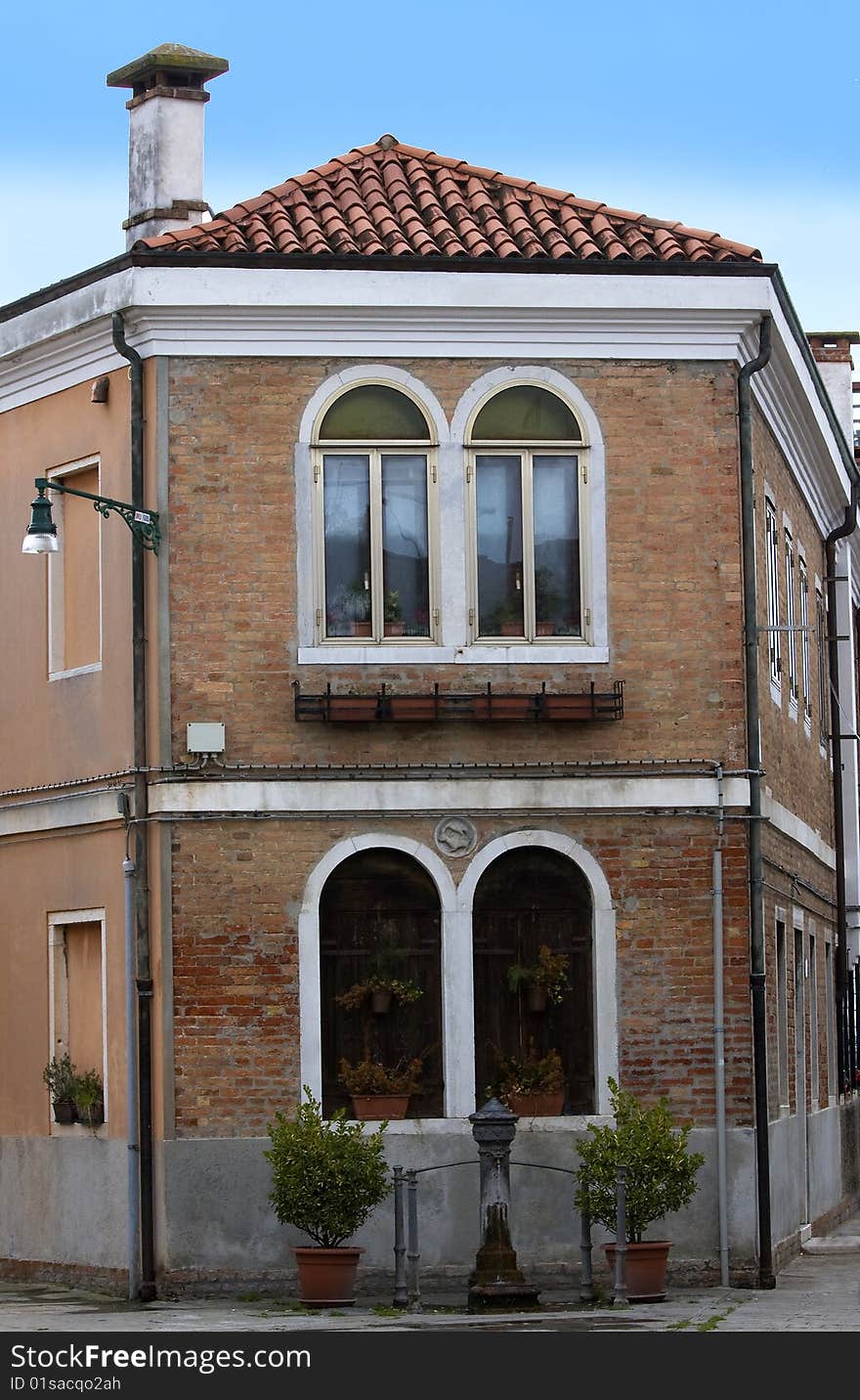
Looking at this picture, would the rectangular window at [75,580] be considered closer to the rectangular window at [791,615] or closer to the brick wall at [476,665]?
the brick wall at [476,665]

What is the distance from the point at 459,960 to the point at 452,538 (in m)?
3.31

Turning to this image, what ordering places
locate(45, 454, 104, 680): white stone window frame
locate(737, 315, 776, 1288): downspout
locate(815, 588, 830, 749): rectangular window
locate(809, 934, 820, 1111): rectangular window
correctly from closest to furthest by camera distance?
locate(737, 315, 776, 1288): downspout, locate(45, 454, 104, 680): white stone window frame, locate(809, 934, 820, 1111): rectangular window, locate(815, 588, 830, 749): rectangular window

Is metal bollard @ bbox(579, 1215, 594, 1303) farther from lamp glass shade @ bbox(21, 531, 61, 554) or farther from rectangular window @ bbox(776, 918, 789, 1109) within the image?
lamp glass shade @ bbox(21, 531, 61, 554)

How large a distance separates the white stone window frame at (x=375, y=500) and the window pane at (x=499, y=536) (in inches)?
14.9

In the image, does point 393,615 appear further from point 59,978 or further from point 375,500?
point 59,978

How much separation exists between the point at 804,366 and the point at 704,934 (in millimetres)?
5842

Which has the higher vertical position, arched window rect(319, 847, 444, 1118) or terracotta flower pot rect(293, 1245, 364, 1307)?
arched window rect(319, 847, 444, 1118)

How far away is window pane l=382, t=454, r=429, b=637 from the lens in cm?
1998

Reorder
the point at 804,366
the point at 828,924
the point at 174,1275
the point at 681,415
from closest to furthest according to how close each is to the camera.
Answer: the point at 174,1275 < the point at 681,415 < the point at 804,366 < the point at 828,924

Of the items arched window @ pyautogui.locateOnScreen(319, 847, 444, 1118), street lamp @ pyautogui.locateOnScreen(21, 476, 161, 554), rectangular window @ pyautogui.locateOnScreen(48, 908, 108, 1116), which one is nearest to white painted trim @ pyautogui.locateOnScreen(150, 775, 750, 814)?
arched window @ pyautogui.locateOnScreen(319, 847, 444, 1118)

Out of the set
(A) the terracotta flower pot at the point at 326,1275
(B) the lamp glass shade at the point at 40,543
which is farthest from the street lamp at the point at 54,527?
(A) the terracotta flower pot at the point at 326,1275
